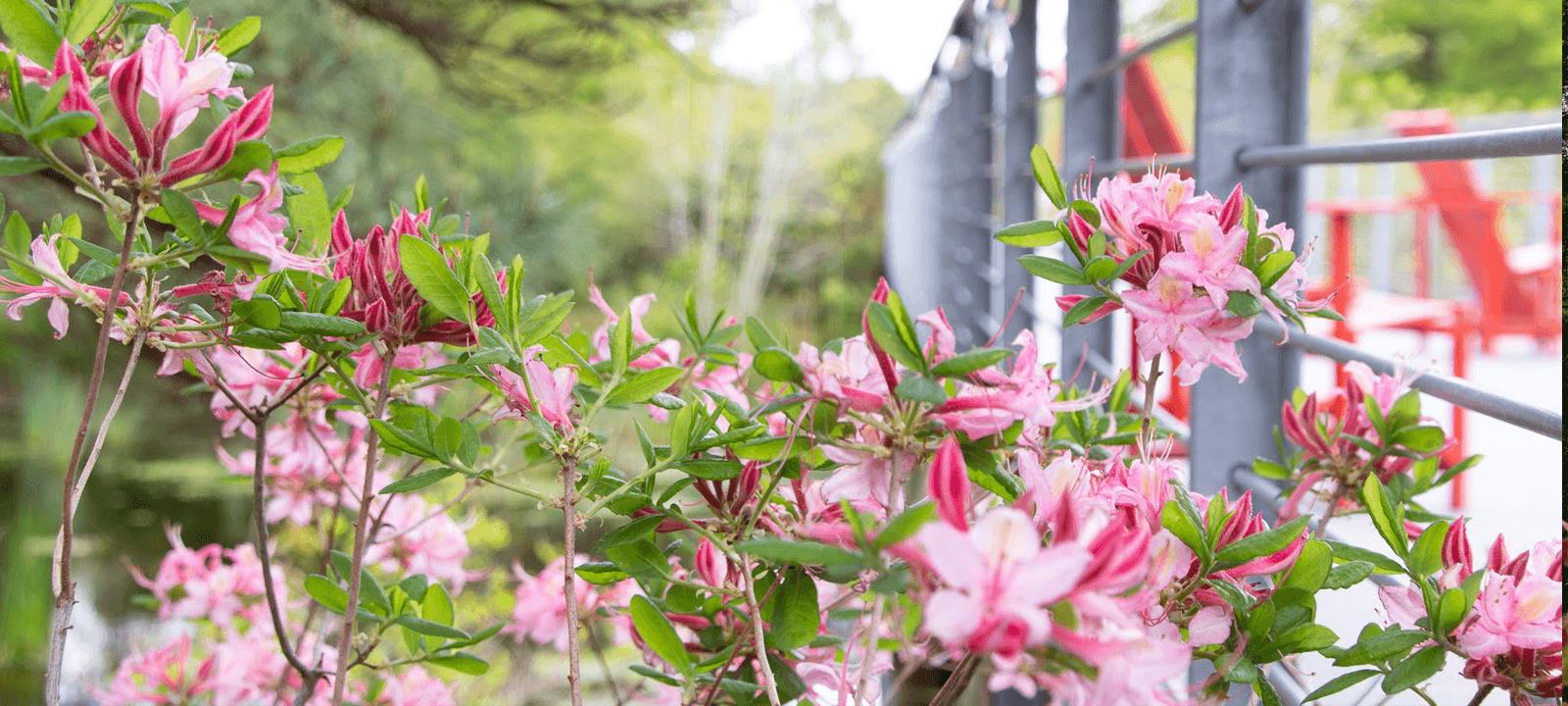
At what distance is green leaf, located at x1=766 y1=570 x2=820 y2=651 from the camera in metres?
0.46

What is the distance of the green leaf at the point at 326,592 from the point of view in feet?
1.92

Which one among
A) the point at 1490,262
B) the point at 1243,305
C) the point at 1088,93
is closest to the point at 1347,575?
the point at 1243,305

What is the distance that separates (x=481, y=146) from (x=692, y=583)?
5628mm

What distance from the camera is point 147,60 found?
0.43m

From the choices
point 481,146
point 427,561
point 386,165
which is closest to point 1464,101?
point 481,146

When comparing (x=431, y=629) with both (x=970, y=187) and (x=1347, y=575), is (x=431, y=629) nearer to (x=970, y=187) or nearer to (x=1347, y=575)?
(x=1347, y=575)

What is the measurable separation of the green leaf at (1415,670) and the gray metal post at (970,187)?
5.85 feet

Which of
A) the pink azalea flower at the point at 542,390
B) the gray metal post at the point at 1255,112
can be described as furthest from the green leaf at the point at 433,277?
the gray metal post at the point at 1255,112

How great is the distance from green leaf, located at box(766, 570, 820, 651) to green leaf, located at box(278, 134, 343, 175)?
0.91 feet

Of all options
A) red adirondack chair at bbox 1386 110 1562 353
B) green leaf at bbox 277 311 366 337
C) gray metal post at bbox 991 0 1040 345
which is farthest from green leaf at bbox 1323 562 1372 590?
red adirondack chair at bbox 1386 110 1562 353

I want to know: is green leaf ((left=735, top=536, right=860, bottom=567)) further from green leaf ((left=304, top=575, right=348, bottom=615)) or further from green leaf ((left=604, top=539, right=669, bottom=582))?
green leaf ((left=304, top=575, right=348, bottom=615))

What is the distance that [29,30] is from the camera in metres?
0.42

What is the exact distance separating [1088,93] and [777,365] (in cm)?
110

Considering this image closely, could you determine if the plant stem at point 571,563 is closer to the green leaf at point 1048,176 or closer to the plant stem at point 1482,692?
the green leaf at point 1048,176
